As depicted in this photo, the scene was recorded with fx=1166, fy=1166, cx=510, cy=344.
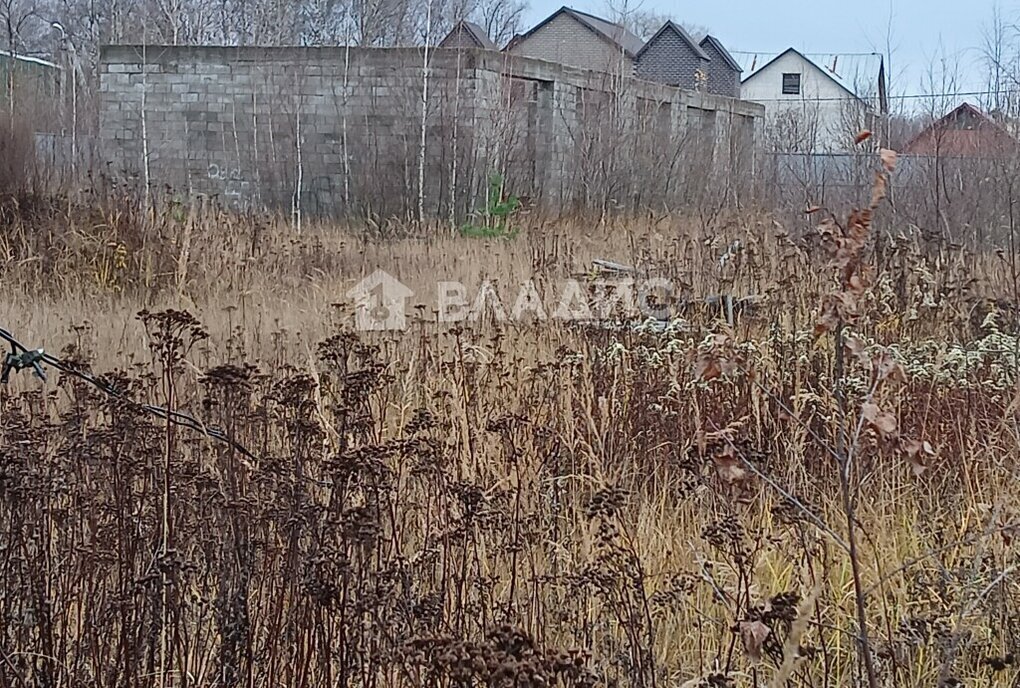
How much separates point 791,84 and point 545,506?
55786 millimetres

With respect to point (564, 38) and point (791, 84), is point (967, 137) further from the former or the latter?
point (791, 84)

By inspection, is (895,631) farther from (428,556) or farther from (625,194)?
(625,194)

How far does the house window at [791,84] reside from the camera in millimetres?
55184

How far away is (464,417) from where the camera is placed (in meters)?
4.01

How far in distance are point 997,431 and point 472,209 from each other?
9.72m

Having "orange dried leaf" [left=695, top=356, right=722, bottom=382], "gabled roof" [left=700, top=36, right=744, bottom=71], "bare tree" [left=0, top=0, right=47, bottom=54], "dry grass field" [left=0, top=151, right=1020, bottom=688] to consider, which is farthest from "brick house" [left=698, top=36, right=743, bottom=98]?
"orange dried leaf" [left=695, top=356, right=722, bottom=382]

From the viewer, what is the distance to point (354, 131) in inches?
568

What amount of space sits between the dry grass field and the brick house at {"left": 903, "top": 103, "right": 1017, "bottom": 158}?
2644mm

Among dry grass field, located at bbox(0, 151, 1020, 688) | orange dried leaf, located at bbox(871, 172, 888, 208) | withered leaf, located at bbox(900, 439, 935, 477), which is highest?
orange dried leaf, located at bbox(871, 172, 888, 208)

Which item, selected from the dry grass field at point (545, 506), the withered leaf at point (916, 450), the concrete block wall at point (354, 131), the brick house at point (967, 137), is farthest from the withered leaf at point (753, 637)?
the concrete block wall at point (354, 131)

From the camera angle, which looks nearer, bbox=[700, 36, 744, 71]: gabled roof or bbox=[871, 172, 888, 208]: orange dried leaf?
bbox=[871, 172, 888, 208]: orange dried leaf

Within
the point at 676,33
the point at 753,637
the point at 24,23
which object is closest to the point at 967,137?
the point at 753,637

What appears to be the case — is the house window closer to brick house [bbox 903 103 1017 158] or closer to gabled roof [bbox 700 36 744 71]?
gabled roof [bbox 700 36 744 71]

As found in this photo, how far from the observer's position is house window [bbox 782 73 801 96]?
5518 cm
